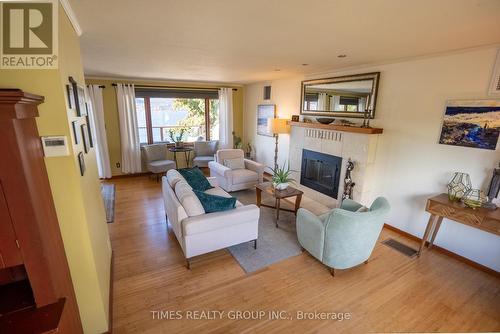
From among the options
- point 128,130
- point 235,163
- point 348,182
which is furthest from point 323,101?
point 128,130

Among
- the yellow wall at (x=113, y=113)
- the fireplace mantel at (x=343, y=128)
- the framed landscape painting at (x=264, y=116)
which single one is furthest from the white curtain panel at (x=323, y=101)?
the yellow wall at (x=113, y=113)

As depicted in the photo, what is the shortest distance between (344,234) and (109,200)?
14.2 feet

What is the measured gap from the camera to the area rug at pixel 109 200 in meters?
3.95

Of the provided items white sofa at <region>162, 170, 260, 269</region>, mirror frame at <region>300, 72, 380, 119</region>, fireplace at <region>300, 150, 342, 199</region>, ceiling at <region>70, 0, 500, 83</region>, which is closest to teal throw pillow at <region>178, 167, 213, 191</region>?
white sofa at <region>162, 170, 260, 269</region>

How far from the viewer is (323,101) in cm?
453

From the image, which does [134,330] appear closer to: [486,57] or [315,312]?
[315,312]

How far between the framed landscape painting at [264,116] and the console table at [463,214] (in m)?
3.90

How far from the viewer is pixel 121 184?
18.3ft

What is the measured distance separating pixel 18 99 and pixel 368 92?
4.02 meters

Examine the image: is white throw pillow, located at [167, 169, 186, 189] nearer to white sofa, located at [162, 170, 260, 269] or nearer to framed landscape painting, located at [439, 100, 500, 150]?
white sofa, located at [162, 170, 260, 269]

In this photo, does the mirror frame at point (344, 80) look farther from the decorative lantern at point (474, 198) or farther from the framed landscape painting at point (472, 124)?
the decorative lantern at point (474, 198)

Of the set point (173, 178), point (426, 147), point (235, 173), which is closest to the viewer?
point (426, 147)

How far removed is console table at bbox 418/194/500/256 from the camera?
92.6 inches

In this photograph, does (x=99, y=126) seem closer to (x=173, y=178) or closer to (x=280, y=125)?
(x=173, y=178)
